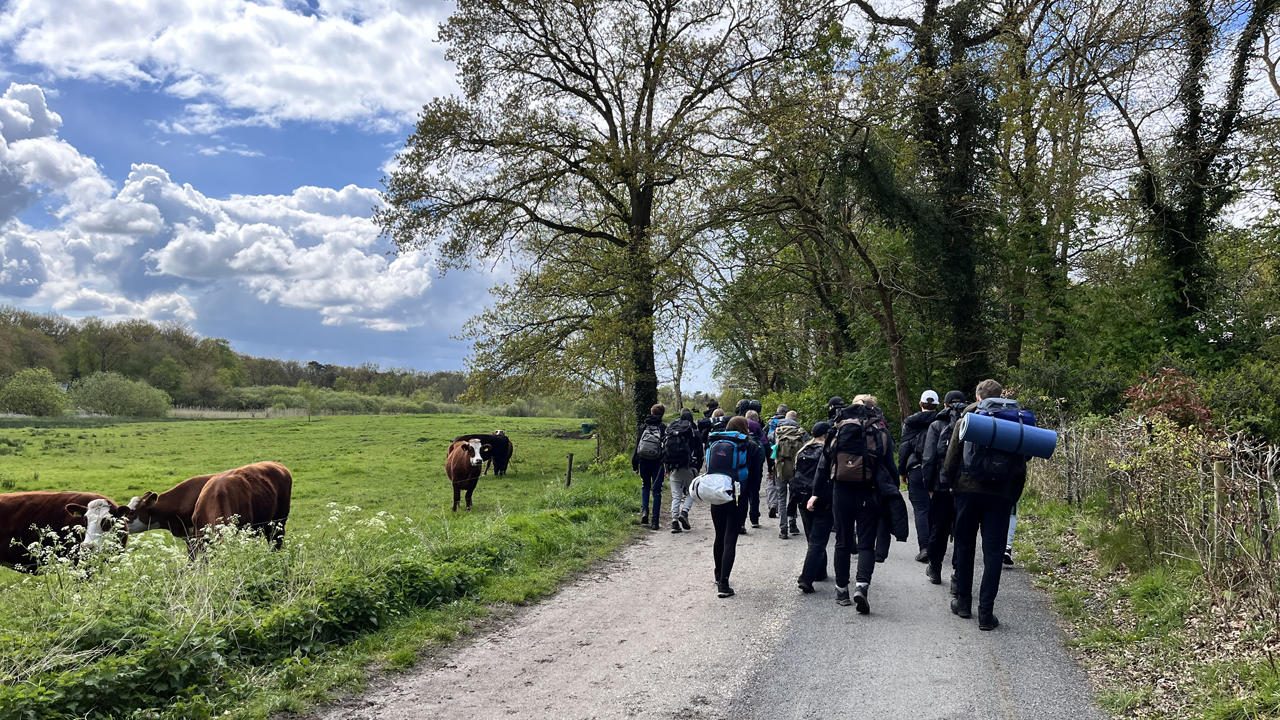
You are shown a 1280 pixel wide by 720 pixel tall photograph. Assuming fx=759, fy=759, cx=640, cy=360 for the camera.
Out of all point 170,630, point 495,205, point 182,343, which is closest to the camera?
point 170,630

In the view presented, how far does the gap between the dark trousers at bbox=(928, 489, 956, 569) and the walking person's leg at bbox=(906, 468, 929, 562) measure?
3.05ft

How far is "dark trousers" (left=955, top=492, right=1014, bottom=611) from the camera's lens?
6.48 m

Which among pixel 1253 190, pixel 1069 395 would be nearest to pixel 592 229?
pixel 1069 395

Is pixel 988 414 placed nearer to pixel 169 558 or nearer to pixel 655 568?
pixel 655 568

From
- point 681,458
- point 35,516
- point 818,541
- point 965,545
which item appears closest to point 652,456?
point 681,458

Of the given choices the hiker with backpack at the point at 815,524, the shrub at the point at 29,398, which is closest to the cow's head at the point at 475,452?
the hiker with backpack at the point at 815,524

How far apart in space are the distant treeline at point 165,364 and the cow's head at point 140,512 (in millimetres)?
58720

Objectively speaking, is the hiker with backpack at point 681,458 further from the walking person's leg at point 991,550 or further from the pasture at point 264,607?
the walking person's leg at point 991,550

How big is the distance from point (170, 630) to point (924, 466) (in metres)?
6.86

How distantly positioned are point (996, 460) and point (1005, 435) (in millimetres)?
251

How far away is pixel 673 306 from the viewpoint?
21.4 m

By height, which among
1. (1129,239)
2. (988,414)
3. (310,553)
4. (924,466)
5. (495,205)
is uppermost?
(495,205)

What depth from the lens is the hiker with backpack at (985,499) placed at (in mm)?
6461

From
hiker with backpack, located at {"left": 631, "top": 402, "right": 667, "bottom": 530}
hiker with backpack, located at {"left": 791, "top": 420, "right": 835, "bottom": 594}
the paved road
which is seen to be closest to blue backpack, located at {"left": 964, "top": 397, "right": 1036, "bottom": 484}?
the paved road
